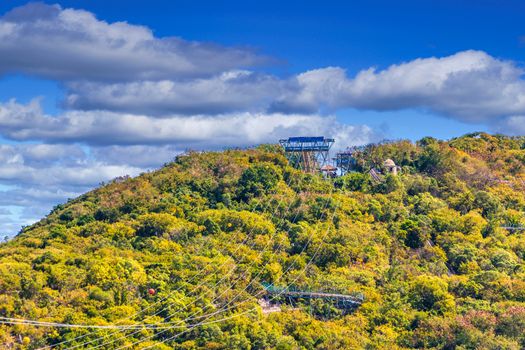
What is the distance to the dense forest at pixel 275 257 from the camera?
56.0m

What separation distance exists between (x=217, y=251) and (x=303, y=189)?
49.9 feet

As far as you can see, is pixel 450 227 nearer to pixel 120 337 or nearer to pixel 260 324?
pixel 260 324

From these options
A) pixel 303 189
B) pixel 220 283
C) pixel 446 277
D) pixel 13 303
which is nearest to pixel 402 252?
pixel 446 277

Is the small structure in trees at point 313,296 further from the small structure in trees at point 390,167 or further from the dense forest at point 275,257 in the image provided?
the small structure in trees at point 390,167

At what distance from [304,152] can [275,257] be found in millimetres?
A: 19356

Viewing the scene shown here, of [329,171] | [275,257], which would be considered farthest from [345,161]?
[275,257]

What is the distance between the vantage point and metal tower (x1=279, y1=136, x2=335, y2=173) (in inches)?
3273

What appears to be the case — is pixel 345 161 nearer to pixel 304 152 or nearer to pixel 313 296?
pixel 304 152

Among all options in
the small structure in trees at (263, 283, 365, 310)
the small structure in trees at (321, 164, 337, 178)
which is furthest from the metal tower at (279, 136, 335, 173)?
the small structure in trees at (263, 283, 365, 310)

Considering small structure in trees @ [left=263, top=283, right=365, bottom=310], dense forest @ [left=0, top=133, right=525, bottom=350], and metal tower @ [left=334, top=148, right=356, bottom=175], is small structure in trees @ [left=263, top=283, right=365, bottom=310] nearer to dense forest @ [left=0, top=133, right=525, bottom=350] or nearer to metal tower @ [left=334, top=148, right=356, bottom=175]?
dense forest @ [left=0, top=133, right=525, bottom=350]

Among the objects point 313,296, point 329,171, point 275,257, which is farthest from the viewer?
point 329,171

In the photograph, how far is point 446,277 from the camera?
6662cm

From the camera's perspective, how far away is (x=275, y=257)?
67062 millimetres

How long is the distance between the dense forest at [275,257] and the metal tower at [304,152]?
1.57m
